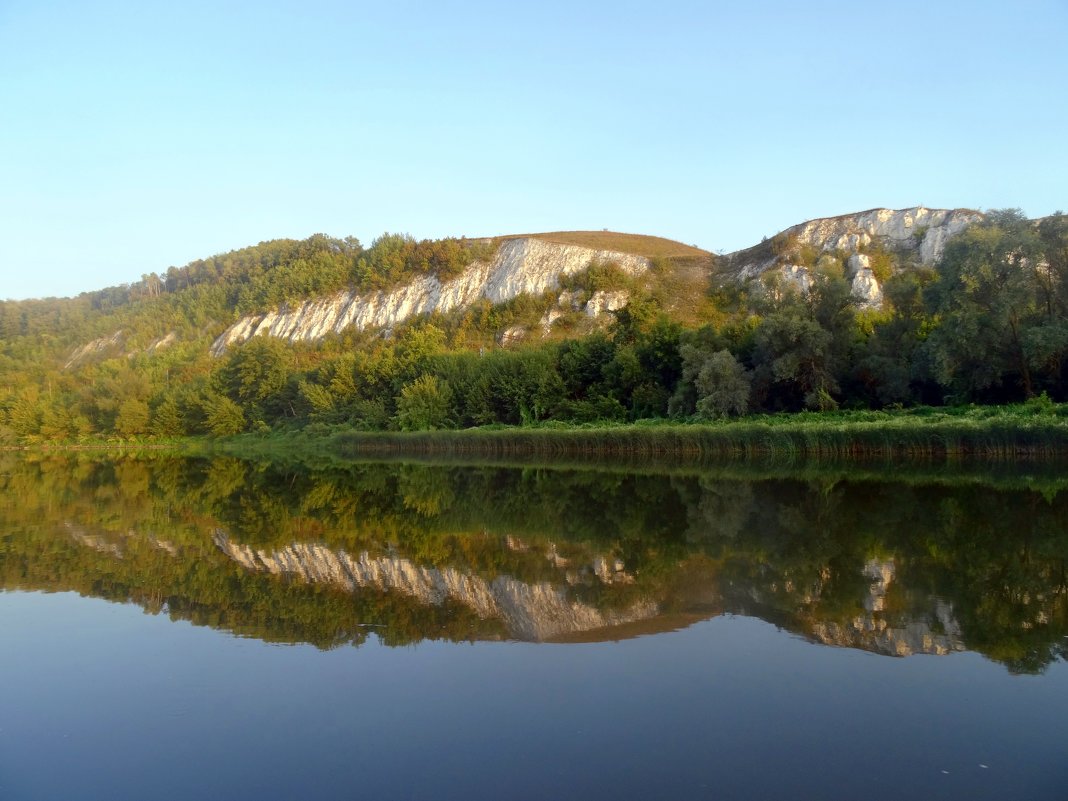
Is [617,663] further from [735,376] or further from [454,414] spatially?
[454,414]

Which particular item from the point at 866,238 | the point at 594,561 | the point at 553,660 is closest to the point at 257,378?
the point at 866,238

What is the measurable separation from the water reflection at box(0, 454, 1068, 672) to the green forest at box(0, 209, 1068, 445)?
580 inches

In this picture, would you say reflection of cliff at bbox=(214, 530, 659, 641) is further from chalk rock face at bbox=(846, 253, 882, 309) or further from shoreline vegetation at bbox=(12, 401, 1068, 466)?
chalk rock face at bbox=(846, 253, 882, 309)

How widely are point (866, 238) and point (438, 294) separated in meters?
45.0

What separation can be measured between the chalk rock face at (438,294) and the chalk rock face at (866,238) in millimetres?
14826

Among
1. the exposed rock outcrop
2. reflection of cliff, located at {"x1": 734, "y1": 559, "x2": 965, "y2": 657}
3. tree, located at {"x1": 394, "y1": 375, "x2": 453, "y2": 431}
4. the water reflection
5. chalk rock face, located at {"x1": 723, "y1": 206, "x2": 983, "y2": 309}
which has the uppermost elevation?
chalk rock face, located at {"x1": 723, "y1": 206, "x2": 983, "y2": 309}

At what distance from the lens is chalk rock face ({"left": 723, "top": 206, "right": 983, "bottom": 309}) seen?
62.2m

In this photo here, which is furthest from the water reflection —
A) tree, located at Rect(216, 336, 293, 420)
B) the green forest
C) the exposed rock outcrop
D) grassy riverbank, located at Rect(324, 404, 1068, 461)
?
the exposed rock outcrop

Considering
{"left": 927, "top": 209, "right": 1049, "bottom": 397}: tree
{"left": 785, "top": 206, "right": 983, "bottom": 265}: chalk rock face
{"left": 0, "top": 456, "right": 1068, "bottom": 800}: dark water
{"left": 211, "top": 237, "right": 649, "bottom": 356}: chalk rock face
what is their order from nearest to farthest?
{"left": 0, "top": 456, "right": 1068, "bottom": 800}: dark water < {"left": 927, "top": 209, "right": 1049, "bottom": 397}: tree < {"left": 785, "top": 206, "right": 983, "bottom": 265}: chalk rock face < {"left": 211, "top": 237, "right": 649, "bottom": 356}: chalk rock face

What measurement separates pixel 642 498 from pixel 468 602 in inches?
431

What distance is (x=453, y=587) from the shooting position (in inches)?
402

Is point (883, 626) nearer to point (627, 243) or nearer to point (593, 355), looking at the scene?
point (593, 355)

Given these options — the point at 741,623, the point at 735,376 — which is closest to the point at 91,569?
the point at 741,623

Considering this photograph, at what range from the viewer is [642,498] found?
777 inches
